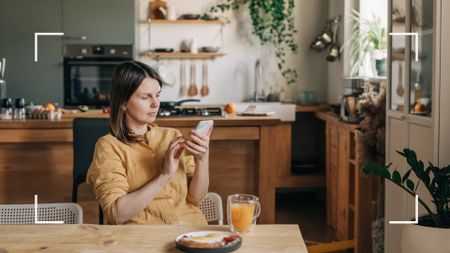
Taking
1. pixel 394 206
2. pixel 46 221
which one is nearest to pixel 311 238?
pixel 394 206

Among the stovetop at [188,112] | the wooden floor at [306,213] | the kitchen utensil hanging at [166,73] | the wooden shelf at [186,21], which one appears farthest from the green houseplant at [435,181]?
the kitchen utensil hanging at [166,73]

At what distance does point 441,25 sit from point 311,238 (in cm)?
231

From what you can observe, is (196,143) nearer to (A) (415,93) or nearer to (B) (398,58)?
(A) (415,93)

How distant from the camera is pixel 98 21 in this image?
5.71 metres

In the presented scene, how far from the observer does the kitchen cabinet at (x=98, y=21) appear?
18.6 ft

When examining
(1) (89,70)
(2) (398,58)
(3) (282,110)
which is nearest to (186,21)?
(1) (89,70)

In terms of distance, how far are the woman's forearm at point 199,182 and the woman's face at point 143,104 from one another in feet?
0.73

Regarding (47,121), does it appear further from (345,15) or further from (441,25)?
(345,15)

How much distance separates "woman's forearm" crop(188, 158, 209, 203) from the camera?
2.07 meters

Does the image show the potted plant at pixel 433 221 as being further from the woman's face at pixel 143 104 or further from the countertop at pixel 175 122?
the countertop at pixel 175 122

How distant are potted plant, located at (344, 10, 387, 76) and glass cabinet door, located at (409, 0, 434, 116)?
1.54 meters

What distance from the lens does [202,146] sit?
1974 millimetres

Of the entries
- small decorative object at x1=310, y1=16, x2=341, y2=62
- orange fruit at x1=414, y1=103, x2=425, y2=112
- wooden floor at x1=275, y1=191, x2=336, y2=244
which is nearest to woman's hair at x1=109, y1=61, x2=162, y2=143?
orange fruit at x1=414, y1=103, x2=425, y2=112

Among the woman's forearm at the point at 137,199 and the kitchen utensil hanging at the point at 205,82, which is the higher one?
the kitchen utensil hanging at the point at 205,82
